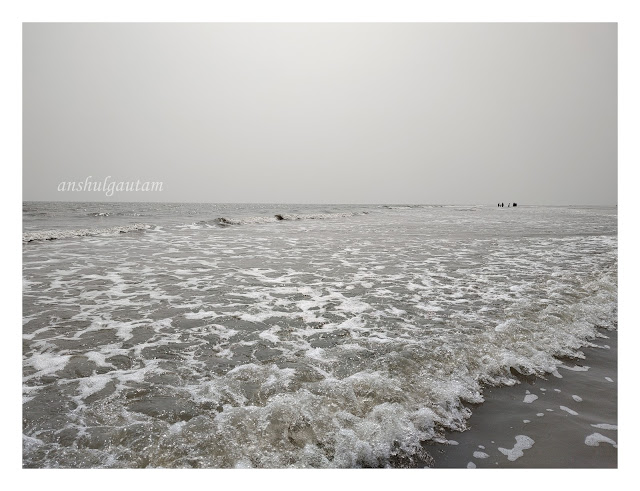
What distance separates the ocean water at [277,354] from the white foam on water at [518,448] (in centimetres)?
40

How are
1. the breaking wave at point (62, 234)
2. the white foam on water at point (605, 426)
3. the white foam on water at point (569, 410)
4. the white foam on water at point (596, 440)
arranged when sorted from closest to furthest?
the white foam on water at point (596, 440)
the white foam on water at point (605, 426)
the white foam on water at point (569, 410)
the breaking wave at point (62, 234)

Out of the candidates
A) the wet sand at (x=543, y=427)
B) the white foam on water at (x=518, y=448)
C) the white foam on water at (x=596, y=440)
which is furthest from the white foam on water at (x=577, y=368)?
the white foam on water at (x=518, y=448)

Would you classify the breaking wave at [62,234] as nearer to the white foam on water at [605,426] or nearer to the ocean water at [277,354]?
the ocean water at [277,354]

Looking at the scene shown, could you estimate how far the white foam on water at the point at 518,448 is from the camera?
2697 mm

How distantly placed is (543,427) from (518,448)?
411mm

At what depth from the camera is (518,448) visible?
9.07ft

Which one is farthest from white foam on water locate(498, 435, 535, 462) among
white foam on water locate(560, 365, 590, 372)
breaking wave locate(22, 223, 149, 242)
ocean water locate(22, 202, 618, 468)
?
breaking wave locate(22, 223, 149, 242)

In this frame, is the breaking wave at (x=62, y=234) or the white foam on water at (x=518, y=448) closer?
the white foam on water at (x=518, y=448)

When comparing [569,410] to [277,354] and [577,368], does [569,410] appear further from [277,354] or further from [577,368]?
[277,354]

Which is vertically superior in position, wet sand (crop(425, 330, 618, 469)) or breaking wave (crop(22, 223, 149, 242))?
breaking wave (crop(22, 223, 149, 242))

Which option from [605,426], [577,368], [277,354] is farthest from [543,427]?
[277,354]

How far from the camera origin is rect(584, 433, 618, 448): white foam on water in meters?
2.82

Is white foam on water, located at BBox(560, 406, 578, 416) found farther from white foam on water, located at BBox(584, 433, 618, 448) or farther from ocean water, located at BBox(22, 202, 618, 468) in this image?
ocean water, located at BBox(22, 202, 618, 468)
